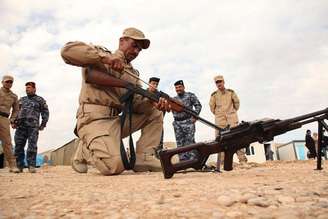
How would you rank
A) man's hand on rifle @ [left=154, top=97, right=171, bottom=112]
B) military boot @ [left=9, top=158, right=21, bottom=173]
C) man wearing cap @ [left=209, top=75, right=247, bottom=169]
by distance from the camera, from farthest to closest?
man wearing cap @ [left=209, top=75, right=247, bottom=169] < military boot @ [left=9, top=158, right=21, bottom=173] < man's hand on rifle @ [left=154, top=97, right=171, bottom=112]

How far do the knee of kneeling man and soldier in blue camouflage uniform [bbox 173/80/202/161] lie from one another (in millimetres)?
3147

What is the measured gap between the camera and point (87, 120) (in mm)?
3863

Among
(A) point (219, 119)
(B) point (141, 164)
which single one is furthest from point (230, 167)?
(A) point (219, 119)

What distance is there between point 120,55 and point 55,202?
239cm

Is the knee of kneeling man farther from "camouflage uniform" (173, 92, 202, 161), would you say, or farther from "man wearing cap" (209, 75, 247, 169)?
"man wearing cap" (209, 75, 247, 169)

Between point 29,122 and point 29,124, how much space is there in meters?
0.04

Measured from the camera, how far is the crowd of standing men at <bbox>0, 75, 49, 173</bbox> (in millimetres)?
6039

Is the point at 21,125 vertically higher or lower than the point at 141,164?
higher

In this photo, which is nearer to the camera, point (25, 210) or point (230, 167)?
point (25, 210)

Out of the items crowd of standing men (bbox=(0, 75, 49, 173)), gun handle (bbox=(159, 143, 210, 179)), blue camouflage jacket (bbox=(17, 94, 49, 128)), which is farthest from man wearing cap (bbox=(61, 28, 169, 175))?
blue camouflage jacket (bbox=(17, 94, 49, 128))

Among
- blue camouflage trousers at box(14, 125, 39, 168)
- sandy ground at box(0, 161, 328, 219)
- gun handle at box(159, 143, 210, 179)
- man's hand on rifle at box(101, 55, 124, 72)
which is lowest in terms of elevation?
sandy ground at box(0, 161, 328, 219)

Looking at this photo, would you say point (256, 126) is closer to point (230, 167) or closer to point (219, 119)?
point (230, 167)

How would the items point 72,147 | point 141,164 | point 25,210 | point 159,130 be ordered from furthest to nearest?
1. point 72,147
2. point 159,130
3. point 141,164
4. point 25,210

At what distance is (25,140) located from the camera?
20.3 ft
